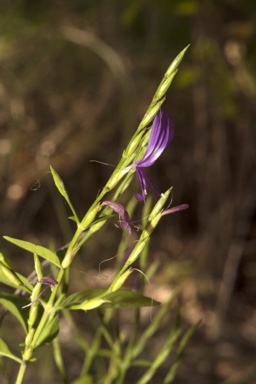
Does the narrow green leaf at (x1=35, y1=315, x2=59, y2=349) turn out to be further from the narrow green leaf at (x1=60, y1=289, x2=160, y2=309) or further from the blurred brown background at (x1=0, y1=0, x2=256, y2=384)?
the blurred brown background at (x1=0, y1=0, x2=256, y2=384)

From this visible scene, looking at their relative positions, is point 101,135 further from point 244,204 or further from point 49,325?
point 49,325

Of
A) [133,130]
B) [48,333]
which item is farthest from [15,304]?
[133,130]

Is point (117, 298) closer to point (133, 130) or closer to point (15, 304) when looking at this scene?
point (15, 304)

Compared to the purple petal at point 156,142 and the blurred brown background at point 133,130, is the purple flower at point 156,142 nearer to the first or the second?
the purple petal at point 156,142

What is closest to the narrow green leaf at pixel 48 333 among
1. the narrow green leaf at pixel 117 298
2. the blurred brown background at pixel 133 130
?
the narrow green leaf at pixel 117 298

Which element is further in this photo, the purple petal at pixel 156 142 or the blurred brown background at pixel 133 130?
the blurred brown background at pixel 133 130

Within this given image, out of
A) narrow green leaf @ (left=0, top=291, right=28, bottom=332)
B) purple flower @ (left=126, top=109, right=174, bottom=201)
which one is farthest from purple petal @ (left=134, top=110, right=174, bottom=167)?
narrow green leaf @ (left=0, top=291, right=28, bottom=332)

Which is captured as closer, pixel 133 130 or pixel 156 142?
pixel 156 142

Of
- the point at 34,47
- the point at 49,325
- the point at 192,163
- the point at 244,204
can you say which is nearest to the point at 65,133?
the point at 34,47
